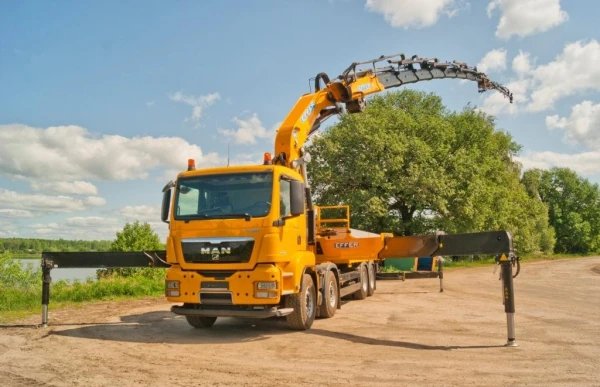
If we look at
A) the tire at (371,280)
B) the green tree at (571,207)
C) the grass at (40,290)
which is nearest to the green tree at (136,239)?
the grass at (40,290)

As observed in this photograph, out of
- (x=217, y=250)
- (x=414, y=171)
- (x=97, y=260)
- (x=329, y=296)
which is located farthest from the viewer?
(x=414, y=171)

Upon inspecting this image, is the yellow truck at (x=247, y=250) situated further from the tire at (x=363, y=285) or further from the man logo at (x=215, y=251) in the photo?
the tire at (x=363, y=285)

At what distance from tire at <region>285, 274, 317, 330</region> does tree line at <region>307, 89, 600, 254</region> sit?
72.4 ft

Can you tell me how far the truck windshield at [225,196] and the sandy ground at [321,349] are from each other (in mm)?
2310

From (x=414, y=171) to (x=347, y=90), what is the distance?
1971cm

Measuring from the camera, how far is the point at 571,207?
78000 mm

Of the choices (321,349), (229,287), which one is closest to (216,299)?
(229,287)

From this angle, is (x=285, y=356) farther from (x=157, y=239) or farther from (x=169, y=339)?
(x=157, y=239)

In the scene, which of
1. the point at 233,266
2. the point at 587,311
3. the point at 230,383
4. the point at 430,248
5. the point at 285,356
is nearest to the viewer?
the point at 230,383

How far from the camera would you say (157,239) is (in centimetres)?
4181

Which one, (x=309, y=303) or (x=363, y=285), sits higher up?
(x=309, y=303)

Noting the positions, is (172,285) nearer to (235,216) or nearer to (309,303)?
(235,216)

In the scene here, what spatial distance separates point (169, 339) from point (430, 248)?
5.23 meters

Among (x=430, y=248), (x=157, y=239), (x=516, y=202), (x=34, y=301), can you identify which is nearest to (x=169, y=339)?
(x=430, y=248)
